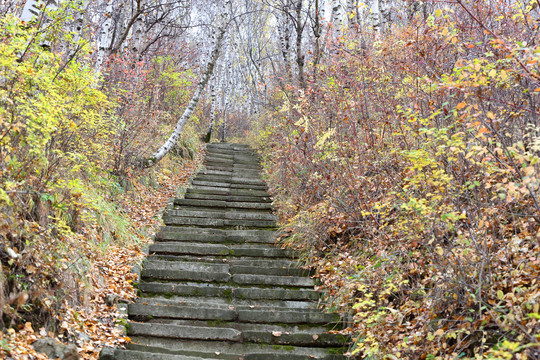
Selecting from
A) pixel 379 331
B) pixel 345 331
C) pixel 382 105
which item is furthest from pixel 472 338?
pixel 382 105

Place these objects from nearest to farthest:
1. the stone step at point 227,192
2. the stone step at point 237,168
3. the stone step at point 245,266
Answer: the stone step at point 245,266 → the stone step at point 227,192 → the stone step at point 237,168

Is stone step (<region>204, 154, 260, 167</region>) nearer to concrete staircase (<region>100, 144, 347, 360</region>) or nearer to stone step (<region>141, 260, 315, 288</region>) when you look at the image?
concrete staircase (<region>100, 144, 347, 360</region>)

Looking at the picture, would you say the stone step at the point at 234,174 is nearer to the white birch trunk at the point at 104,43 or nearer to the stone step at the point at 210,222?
the stone step at the point at 210,222

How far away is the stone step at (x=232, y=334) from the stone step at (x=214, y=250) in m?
2.26

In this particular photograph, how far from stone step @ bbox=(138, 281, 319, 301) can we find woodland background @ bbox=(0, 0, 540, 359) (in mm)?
424

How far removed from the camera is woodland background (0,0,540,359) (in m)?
3.71

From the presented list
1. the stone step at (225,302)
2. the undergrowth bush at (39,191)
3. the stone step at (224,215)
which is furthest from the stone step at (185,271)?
the stone step at (224,215)

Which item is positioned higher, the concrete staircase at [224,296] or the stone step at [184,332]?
the concrete staircase at [224,296]

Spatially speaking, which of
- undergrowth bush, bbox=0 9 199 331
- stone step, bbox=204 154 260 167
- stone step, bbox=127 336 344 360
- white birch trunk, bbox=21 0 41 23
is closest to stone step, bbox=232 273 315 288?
stone step, bbox=127 336 344 360

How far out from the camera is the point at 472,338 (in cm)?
367

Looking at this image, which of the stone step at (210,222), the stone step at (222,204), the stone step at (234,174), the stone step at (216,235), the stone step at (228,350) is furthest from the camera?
the stone step at (234,174)

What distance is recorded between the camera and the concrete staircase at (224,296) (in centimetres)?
534

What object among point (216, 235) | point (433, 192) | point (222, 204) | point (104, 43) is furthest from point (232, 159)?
point (433, 192)

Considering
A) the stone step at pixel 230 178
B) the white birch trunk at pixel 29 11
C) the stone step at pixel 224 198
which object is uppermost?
the white birch trunk at pixel 29 11
